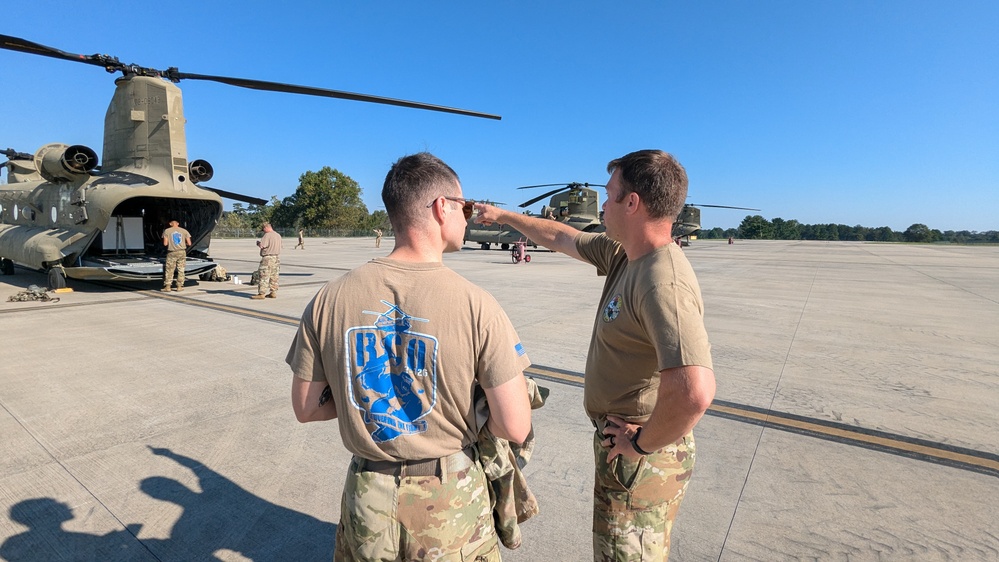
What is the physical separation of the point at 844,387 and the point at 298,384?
5.44 metres

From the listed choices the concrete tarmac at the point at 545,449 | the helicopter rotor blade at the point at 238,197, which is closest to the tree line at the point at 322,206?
the helicopter rotor blade at the point at 238,197

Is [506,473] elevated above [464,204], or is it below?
below

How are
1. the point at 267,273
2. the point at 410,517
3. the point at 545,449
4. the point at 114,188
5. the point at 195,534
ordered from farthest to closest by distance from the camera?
the point at 267,273 → the point at 114,188 → the point at 545,449 → the point at 195,534 → the point at 410,517

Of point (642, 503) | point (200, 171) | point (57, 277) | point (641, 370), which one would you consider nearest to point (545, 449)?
point (642, 503)

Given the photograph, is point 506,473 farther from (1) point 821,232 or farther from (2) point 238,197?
(1) point 821,232

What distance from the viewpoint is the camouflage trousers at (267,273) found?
10.1m

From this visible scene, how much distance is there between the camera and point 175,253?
10.8m

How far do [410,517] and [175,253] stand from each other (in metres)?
11.7

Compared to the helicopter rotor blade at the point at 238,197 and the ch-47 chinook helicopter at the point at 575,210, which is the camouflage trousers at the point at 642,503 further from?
the ch-47 chinook helicopter at the point at 575,210

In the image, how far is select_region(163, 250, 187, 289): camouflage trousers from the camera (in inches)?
426

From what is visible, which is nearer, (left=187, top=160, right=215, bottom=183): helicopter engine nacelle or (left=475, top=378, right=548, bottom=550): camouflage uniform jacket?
(left=475, top=378, right=548, bottom=550): camouflage uniform jacket

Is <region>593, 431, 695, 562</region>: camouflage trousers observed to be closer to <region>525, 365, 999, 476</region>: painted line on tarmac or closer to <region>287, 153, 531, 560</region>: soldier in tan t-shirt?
<region>287, 153, 531, 560</region>: soldier in tan t-shirt

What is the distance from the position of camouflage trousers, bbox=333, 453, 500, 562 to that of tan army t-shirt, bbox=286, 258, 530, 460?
8 cm

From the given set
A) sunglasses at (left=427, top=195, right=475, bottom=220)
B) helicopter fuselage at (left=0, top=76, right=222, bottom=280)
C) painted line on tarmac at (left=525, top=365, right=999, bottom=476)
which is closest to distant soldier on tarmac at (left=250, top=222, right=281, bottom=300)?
helicopter fuselage at (left=0, top=76, right=222, bottom=280)
